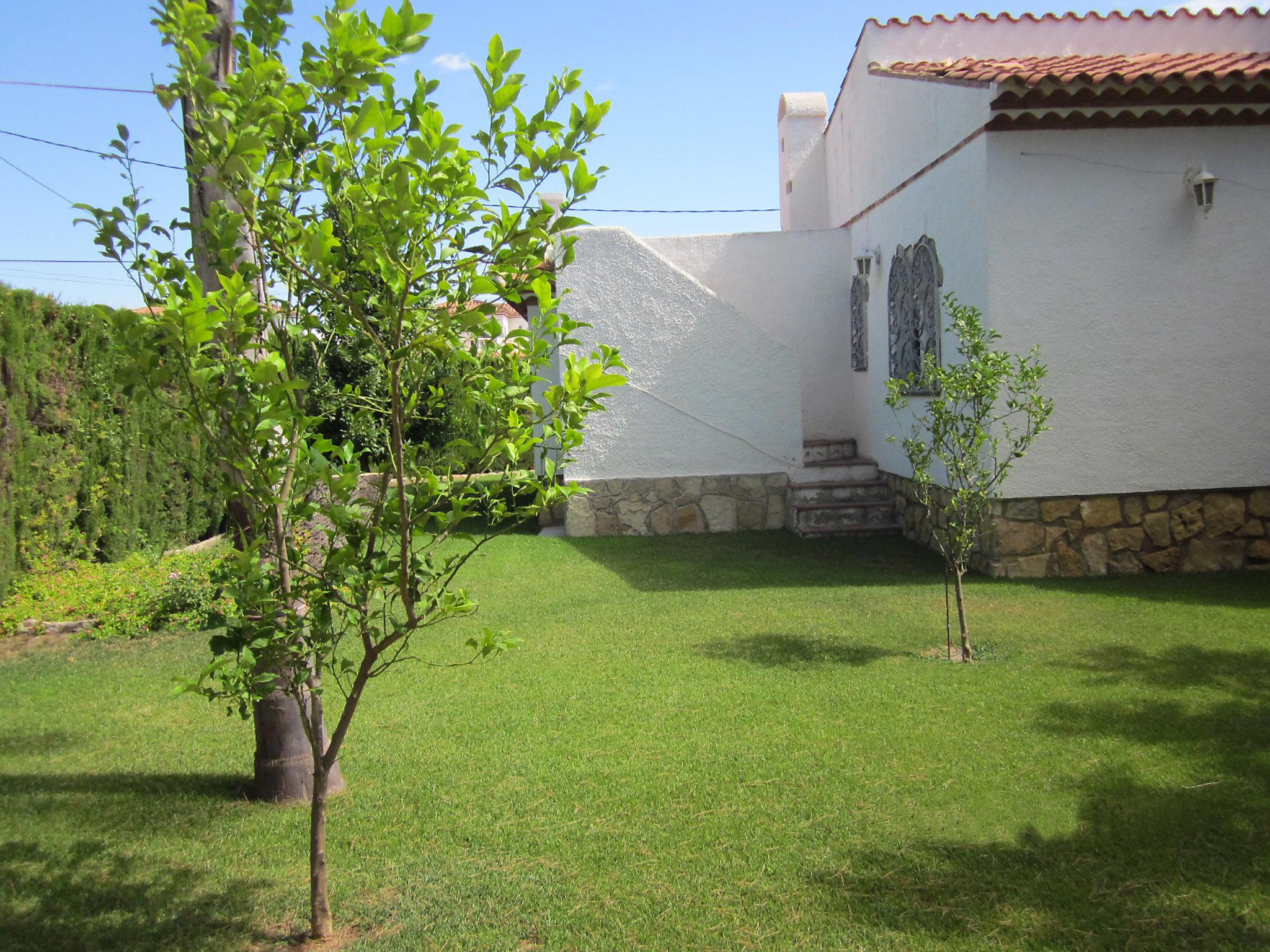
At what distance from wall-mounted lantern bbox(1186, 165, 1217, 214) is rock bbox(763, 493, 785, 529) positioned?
19.0 feet

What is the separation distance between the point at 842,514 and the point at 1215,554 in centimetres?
412

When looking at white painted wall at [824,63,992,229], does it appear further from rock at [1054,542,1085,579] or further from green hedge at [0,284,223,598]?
green hedge at [0,284,223,598]

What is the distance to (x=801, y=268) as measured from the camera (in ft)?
46.2

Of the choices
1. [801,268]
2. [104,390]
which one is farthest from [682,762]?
[801,268]

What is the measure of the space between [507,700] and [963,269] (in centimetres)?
624

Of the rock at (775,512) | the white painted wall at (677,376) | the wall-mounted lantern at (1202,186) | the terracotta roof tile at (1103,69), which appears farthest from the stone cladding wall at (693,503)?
the wall-mounted lantern at (1202,186)

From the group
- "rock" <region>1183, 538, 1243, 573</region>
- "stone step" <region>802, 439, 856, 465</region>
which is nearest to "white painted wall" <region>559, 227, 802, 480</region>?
"stone step" <region>802, 439, 856, 465</region>

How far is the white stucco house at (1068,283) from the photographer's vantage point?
29.3ft

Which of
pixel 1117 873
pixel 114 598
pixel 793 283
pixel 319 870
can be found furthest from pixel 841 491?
pixel 319 870

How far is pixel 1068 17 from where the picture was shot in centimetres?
1273

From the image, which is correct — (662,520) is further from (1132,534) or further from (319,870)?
(319,870)

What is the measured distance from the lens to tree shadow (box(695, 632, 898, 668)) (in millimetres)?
6723

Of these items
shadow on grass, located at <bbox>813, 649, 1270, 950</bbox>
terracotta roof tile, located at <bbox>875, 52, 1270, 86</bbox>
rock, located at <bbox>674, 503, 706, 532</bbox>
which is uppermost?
terracotta roof tile, located at <bbox>875, 52, 1270, 86</bbox>

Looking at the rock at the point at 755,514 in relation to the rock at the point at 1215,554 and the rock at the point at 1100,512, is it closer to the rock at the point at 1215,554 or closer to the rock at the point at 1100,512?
the rock at the point at 1100,512
